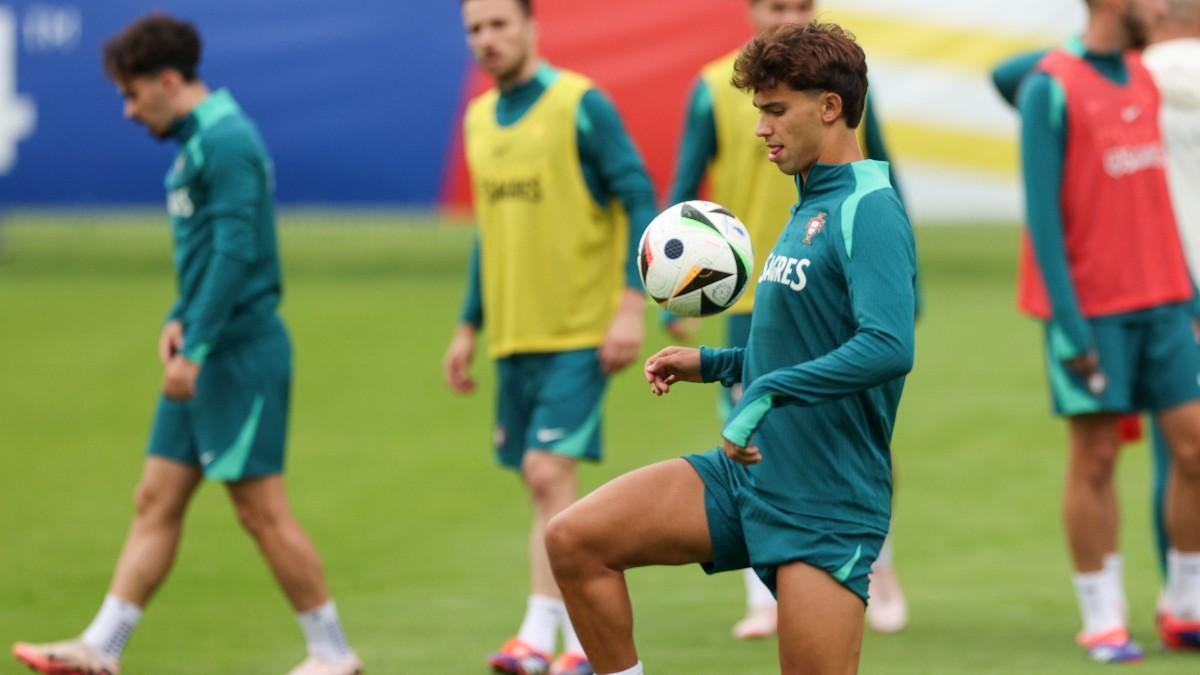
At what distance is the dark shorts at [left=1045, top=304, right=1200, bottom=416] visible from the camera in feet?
23.1

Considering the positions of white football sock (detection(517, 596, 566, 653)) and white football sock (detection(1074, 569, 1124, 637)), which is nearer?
white football sock (detection(517, 596, 566, 653))

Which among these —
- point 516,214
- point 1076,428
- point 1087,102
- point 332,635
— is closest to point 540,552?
point 332,635

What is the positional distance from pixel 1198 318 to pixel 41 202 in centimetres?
1358

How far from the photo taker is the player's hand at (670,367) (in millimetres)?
5000

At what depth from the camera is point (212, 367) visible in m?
6.71

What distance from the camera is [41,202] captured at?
1867cm

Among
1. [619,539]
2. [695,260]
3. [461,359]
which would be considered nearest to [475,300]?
[461,359]

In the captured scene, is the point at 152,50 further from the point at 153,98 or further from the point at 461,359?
the point at 461,359

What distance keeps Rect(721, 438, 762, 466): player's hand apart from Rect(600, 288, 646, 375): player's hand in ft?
7.67

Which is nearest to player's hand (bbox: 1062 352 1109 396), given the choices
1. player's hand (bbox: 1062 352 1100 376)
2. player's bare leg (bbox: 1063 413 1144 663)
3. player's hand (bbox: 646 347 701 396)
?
player's hand (bbox: 1062 352 1100 376)

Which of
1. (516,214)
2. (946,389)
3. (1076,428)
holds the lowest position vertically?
(946,389)

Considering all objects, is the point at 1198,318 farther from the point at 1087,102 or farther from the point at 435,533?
the point at 435,533

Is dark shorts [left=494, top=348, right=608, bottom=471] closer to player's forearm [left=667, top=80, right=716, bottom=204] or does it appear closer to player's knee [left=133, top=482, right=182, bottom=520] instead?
player's forearm [left=667, top=80, right=716, bottom=204]

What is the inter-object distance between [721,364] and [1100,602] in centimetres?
261
